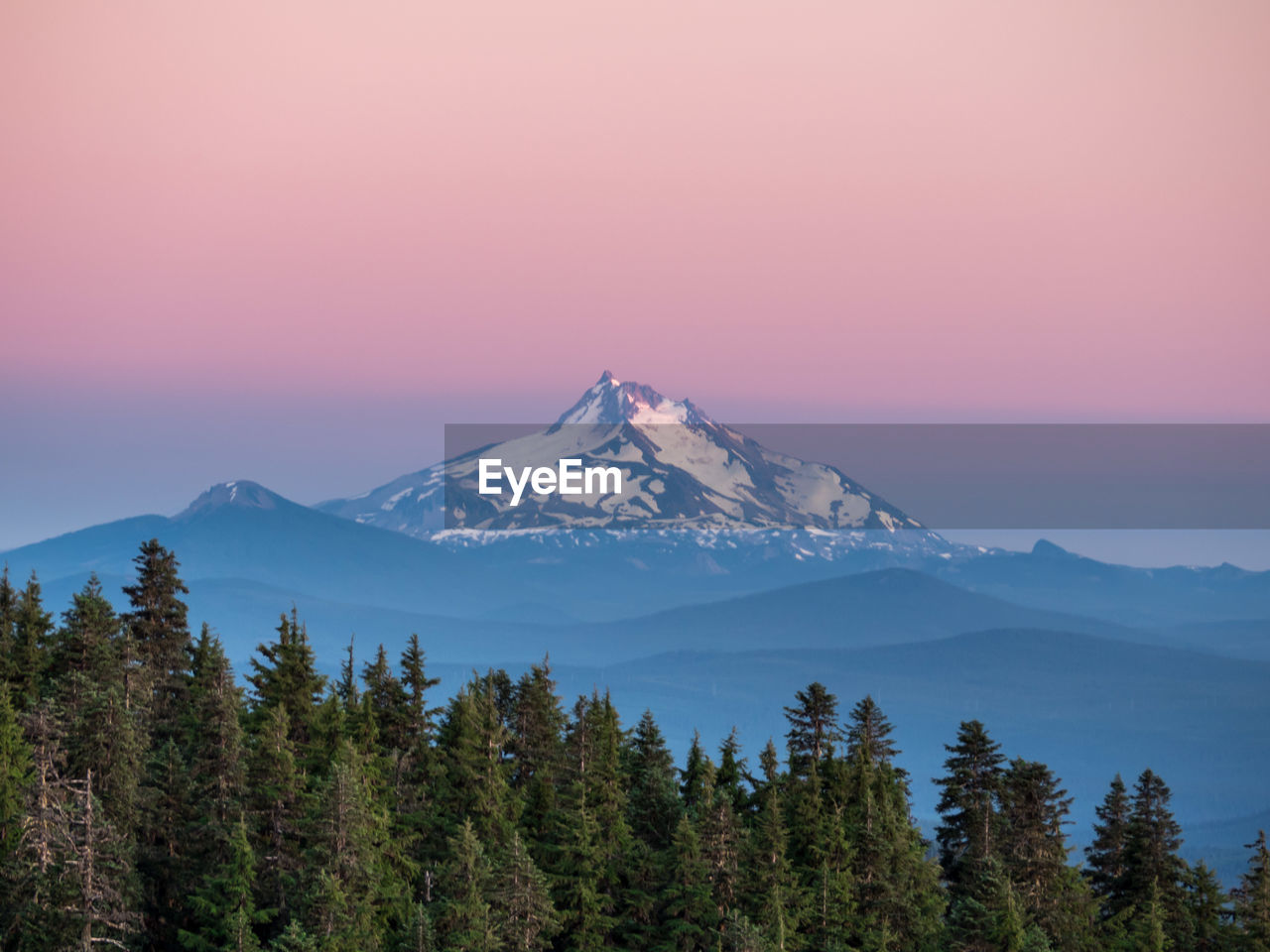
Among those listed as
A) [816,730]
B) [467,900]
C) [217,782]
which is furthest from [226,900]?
[816,730]

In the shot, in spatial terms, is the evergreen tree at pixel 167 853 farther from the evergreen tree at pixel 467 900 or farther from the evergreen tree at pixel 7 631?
the evergreen tree at pixel 7 631

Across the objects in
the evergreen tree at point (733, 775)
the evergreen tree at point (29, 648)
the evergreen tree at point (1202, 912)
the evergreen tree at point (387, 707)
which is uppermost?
the evergreen tree at point (29, 648)

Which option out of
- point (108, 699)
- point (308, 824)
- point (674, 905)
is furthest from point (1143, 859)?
point (108, 699)

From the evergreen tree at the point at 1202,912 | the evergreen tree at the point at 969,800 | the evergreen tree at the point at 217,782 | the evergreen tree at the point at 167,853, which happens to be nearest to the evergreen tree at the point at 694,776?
the evergreen tree at the point at 969,800

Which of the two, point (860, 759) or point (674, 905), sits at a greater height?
point (860, 759)

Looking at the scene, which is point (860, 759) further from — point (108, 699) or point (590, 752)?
point (108, 699)

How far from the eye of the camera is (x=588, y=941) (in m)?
63.4

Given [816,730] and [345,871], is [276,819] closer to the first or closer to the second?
[345,871]

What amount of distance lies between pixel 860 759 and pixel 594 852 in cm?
1805

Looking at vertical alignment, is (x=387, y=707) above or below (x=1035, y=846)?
above

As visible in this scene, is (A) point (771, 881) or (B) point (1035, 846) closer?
(A) point (771, 881)

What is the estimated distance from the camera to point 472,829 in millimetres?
64625

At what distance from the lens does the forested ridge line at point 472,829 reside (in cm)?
5288

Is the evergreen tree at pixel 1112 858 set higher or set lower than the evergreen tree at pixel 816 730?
lower
